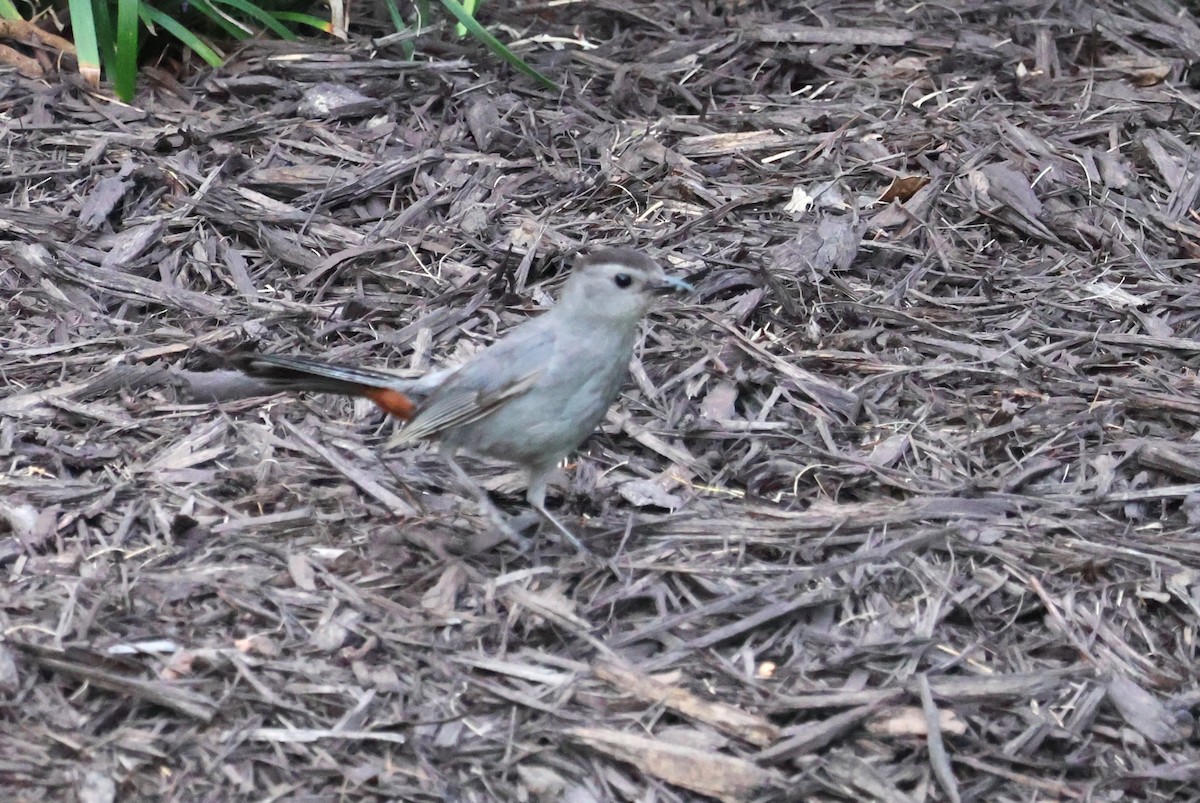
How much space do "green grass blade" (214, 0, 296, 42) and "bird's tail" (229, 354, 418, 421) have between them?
3.20 metres

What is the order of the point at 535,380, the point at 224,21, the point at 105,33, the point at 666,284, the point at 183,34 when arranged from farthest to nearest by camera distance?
the point at 224,21, the point at 183,34, the point at 105,33, the point at 666,284, the point at 535,380

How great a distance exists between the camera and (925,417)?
528 cm

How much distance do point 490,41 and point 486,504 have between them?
320cm

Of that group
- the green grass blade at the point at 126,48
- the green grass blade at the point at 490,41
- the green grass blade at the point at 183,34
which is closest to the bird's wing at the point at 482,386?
the green grass blade at the point at 490,41

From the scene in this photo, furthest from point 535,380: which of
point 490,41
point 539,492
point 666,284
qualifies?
point 490,41

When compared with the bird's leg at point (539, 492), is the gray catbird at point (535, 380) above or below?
above

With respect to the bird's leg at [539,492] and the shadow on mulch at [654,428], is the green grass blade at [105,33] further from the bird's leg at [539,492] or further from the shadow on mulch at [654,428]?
the bird's leg at [539,492]

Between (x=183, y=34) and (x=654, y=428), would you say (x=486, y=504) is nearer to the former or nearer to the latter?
(x=654, y=428)

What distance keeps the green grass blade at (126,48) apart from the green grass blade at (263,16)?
1.68 ft

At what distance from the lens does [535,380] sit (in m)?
4.72

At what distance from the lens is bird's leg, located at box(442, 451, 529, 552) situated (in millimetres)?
4727

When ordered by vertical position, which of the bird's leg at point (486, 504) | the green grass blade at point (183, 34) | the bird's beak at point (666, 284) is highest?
the bird's beak at point (666, 284)

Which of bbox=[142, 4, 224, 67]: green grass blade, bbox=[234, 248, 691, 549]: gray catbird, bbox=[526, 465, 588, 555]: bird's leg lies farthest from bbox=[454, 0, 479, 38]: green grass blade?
bbox=[526, 465, 588, 555]: bird's leg

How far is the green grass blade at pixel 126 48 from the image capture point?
6.90 m
